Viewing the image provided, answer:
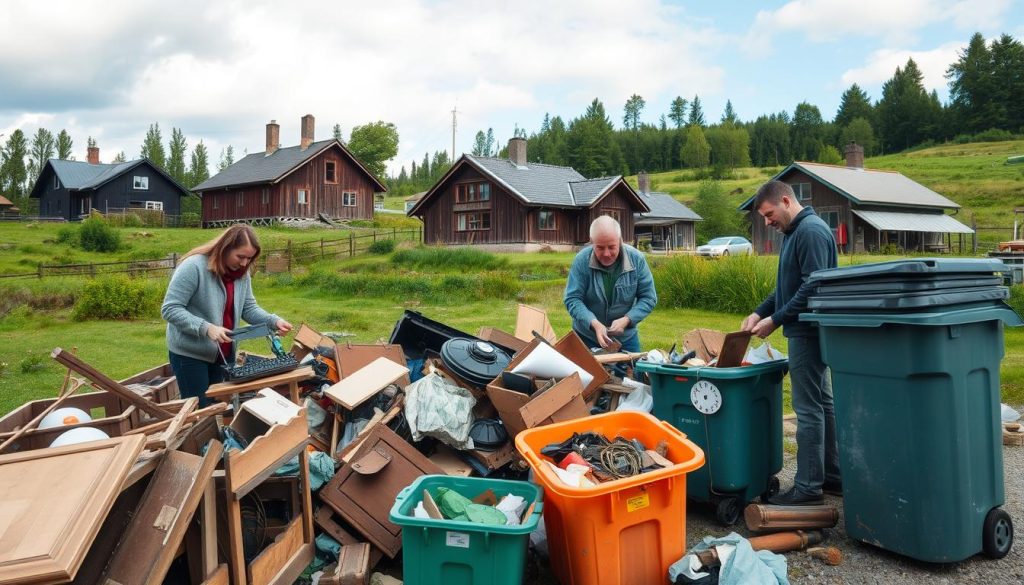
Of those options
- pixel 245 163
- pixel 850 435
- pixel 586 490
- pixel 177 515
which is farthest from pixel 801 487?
pixel 245 163

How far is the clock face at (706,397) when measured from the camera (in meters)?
3.89

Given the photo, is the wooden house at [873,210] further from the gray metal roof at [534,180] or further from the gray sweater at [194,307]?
the gray sweater at [194,307]

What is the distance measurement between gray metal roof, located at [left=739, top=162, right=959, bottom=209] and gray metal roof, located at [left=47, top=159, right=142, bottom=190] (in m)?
39.9

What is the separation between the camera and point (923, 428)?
323 cm

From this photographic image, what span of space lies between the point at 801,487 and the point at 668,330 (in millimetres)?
8796

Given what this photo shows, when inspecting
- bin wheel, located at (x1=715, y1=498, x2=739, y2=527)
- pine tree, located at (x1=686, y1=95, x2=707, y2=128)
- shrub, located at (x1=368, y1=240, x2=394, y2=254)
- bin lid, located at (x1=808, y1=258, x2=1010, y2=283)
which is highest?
pine tree, located at (x1=686, y1=95, x2=707, y2=128)

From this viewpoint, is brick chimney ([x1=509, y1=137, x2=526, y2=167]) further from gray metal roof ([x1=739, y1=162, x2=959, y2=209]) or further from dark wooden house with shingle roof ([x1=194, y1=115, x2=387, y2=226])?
gray metal roof ([x1=739, y1=162, x2=959, y2=209])

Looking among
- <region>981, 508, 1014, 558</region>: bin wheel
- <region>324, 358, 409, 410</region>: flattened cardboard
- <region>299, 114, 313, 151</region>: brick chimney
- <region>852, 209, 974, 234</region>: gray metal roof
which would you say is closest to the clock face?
<region>981, 508, 1014, 558</region>: bin wheel

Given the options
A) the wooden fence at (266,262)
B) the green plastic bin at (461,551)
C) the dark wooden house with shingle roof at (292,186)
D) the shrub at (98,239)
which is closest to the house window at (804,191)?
the wooden fence at (266,262)

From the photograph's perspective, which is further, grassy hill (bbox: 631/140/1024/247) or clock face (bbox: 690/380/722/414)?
grassy hill (bbox: 631/140/1024/247)

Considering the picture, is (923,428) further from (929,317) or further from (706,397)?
(706,397)

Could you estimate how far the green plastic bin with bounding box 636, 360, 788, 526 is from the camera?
12.7 feet

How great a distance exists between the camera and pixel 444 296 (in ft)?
57.6

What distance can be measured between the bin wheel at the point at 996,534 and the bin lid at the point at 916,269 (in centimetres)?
125
